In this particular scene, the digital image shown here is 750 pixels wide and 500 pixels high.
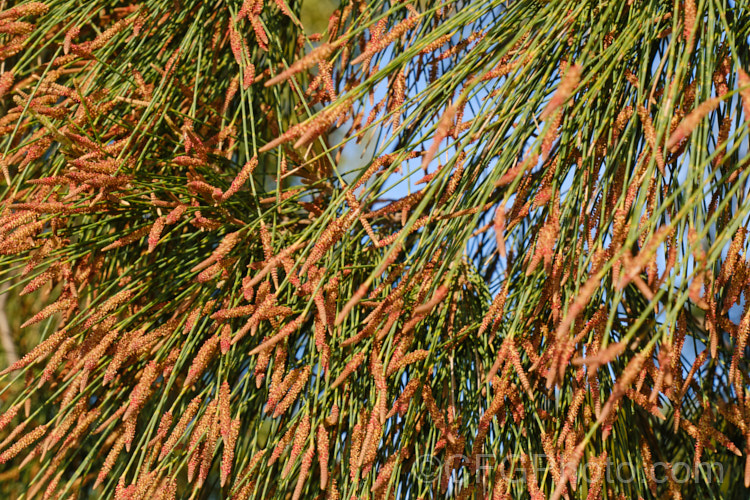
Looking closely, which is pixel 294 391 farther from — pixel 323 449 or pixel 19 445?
pixel 19 445

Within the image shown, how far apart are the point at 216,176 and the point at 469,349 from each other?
0.43 meters

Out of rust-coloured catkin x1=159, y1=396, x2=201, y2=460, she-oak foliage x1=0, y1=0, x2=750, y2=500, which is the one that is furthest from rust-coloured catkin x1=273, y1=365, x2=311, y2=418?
rust-coloured catkin x1=159, y1=396, x2=201, y2=460

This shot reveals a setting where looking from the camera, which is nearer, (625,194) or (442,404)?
(625,194)

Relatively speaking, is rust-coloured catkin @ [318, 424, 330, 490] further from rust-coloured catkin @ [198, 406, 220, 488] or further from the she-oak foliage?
rust-coloured catkin @ [198, 406, 220, 488]

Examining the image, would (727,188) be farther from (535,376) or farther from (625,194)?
(535,376)

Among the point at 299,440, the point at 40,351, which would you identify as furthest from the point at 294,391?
the point at 40,351

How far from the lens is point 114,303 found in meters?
0.83

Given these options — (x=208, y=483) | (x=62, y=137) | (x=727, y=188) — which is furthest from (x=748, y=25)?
(x=208, y=483)

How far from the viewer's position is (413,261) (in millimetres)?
717

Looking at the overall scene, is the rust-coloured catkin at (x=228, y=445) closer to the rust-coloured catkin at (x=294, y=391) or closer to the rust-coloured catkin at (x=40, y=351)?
the rust-coloured catkin at (x=294, y=391)

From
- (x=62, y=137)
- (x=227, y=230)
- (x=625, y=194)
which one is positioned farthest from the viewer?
(x=227, y=230)

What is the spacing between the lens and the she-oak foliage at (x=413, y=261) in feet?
2.06

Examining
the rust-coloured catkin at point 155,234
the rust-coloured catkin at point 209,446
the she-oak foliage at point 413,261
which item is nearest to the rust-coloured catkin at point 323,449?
the she-oak foliage at point 413,261

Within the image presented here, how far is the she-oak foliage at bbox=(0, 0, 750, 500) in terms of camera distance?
0.63m
